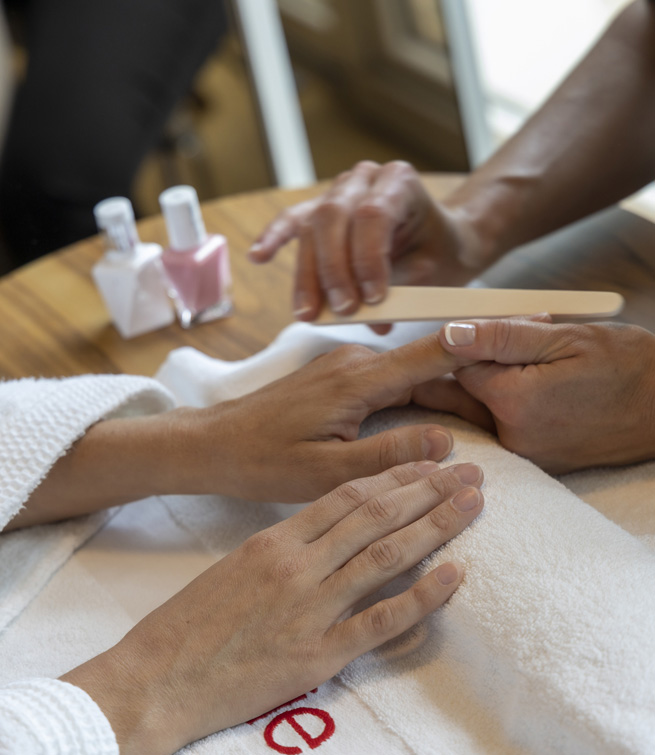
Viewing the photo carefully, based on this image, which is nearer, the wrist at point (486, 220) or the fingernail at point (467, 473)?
the fingernail at point (467, 473)

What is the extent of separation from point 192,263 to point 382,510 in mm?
409

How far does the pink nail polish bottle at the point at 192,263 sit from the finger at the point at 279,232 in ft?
0.16

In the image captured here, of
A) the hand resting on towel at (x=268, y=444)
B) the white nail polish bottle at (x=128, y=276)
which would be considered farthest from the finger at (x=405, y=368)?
the white nail polish bottle at (x=128, y=276)

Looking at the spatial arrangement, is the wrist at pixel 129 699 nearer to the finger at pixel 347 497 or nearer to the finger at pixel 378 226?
the finger at pixel 347 497

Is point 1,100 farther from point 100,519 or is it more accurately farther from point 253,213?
point 100,519

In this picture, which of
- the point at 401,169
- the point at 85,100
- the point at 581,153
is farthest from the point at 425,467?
the point at 85,100

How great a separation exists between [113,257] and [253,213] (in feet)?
0.74

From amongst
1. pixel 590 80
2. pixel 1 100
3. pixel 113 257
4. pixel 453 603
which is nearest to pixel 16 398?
pixel 113 257

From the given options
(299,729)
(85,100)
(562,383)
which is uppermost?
(85,100)

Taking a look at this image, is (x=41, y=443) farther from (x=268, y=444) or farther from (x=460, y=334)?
(x=460, y=334)

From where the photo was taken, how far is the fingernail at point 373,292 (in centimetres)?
70

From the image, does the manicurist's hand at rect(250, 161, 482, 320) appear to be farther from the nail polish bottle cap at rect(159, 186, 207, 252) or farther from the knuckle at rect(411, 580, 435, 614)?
the knuckle at rect(411, 580, 435, 614)

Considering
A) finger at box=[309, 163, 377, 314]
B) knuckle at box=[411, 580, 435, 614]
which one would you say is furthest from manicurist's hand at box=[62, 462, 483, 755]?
finger at box=[309, 163, 377, 314]

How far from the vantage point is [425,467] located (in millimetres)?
562
